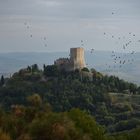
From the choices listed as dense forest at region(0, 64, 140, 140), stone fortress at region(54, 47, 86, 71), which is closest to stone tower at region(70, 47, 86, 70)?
stone fortress at region(54, 47, 86, 71)

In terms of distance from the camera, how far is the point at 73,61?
155 metres

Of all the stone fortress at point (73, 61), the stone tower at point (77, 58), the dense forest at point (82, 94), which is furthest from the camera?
the stone tower at point (77, 58)

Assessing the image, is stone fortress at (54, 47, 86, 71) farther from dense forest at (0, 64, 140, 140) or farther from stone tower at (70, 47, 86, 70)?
dense forest at (0, 64, 140, 140)

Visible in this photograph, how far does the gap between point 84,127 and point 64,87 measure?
9448 cm

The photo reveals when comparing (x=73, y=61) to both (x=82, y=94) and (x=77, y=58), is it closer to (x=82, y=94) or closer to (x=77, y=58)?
(x=77, y=58)

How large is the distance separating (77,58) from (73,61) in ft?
12.5

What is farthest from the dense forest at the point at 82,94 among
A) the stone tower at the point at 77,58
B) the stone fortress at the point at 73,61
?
the stone tower at the point at 77,58

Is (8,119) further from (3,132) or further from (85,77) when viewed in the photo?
(85,77)

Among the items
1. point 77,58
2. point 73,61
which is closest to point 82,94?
point 73,61

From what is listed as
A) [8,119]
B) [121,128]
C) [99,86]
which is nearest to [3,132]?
[8,119]

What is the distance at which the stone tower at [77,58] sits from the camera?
154875 millimetres

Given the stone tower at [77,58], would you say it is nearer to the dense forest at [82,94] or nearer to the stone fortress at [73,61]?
the stone fortress at [73,61]

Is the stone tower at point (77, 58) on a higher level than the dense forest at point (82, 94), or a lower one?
higher

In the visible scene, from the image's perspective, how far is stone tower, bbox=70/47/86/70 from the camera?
155 m
